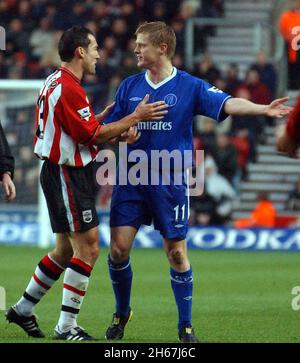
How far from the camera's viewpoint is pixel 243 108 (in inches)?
335

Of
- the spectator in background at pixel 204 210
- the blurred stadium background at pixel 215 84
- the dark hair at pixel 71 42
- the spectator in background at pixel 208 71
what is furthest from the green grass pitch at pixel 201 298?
the spectator in background at pixel 208 71

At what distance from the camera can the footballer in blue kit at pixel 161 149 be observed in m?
8.71

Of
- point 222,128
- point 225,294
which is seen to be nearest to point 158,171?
point 225,294

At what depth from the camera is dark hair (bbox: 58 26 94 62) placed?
28.0ft

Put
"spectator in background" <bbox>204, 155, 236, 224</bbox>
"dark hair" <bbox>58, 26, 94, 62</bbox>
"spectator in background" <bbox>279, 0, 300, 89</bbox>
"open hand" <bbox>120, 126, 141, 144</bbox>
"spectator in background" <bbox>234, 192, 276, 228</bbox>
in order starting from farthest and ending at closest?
"spectator in background" <bbox>279, 0, 300, 89</bbox> → "spectator in background" <bbox>204, 155, 236, 224</bbox> → "spectator in background" <bbox>234, 192, 276, 228</bbox> → "open hand" <bbox>120, 126, 141, 144</bbox> → "dark hair" <bbox>58, 26, 94, 62</bbox>

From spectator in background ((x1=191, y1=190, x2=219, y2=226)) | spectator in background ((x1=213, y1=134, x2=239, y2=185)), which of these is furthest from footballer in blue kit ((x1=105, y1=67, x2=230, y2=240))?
spectator in background ((x1=213, y1=134, x2=239, y2=185))

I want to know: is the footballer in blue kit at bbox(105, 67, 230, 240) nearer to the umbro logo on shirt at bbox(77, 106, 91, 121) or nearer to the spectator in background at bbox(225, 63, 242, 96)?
the umbro logo on shirt at bbox(77, 106, 91, 121)

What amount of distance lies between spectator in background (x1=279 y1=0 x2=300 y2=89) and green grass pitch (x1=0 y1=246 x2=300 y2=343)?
4.50 meters

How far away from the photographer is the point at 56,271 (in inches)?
344

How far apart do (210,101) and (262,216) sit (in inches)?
412

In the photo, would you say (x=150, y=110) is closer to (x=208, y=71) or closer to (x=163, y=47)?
(x=163, y=47)

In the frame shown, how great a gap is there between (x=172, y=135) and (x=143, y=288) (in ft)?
13.1

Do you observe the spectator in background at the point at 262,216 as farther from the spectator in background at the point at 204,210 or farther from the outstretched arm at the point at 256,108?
the outstretched arm at the point at 256,108

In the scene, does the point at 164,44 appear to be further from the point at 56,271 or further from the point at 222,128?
the point at 222,128
